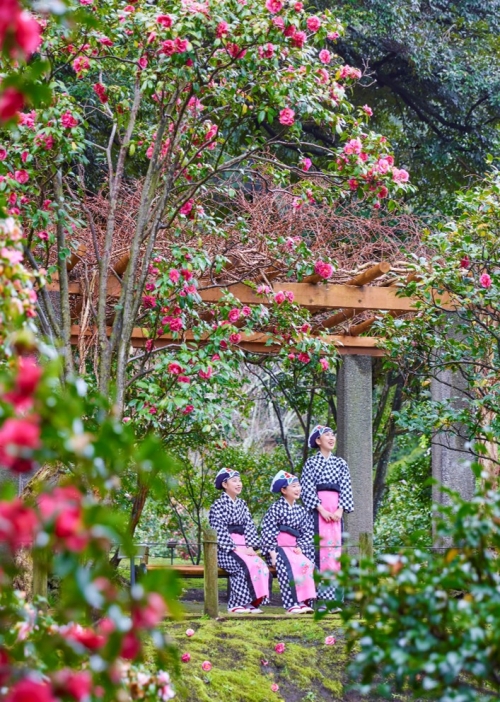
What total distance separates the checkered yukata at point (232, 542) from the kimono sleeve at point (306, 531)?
12.4 inches

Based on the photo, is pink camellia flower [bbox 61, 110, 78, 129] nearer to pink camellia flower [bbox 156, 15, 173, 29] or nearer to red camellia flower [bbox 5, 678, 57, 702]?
pink camellia flower [bbox 156, 15, 173, 29]

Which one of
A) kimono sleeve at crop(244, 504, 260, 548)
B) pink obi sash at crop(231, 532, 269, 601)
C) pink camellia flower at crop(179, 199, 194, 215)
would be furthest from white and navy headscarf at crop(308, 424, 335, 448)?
pink camellia flower at crop(179, 199, 194, 215)

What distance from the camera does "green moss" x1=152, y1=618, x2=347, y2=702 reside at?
4719mm

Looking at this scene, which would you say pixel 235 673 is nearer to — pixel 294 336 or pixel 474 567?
pixel 294 336

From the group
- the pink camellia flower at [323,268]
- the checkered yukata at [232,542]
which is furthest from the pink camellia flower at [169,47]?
the checkered yukata at [232,542]

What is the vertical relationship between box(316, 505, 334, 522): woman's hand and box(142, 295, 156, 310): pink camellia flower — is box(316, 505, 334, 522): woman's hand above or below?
below

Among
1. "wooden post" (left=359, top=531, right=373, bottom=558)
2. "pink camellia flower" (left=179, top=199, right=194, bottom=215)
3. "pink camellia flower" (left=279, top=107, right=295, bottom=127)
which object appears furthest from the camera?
"wooden post" (left=359, top=531, right=373, bottom=558)

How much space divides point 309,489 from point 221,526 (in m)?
0.73

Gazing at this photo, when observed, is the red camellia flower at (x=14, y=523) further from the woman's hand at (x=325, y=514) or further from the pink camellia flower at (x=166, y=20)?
the woman's hand at (x=325, y=514)

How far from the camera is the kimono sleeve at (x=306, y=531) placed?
655 cm

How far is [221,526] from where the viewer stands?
6.43 metres

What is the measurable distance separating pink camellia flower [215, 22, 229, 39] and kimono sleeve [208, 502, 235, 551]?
3.40 m

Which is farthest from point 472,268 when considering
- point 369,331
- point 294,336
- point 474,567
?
point 474,567

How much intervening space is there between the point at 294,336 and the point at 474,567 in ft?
11.8
